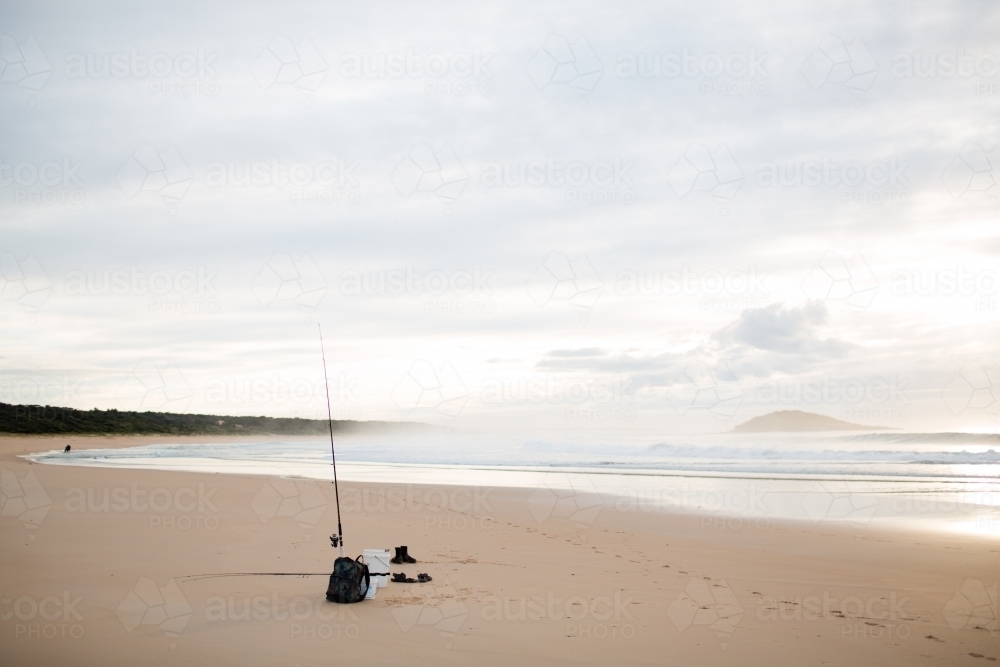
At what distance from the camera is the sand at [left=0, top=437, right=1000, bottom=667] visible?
480cm

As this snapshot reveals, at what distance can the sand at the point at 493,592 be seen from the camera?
480cm

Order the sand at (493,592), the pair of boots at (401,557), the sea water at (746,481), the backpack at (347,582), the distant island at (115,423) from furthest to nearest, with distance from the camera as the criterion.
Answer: the distant island at (115,423) → the sea water at (746,481) → the pair of boots at (401,557) → the backpack at (347,582) → the sand at (493,592)

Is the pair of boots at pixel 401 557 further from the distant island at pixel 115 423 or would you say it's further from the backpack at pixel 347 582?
the distant island at pixel 115 423

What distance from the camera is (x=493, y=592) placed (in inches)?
254

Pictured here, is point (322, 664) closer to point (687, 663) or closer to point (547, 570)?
point (687, 663)

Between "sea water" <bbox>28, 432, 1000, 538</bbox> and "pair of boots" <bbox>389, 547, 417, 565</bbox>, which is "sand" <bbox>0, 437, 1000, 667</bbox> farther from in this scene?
"sea water" <bbox>28, 432, 1000, 538</bbox>

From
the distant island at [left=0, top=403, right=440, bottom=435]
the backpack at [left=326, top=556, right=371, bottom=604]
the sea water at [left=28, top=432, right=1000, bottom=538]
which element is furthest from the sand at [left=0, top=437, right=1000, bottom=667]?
the distant island at [left=0, top=403, right=440, bottom=435]

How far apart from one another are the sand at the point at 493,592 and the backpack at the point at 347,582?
0.45 ft

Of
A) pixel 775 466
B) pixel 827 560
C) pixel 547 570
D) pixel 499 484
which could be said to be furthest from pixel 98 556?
pixel 775 466

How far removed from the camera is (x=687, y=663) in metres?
4.68

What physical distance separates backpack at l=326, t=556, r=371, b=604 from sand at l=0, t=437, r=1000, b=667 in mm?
138

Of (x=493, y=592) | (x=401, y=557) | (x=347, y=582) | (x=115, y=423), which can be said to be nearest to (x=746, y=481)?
(x=401, y=557)

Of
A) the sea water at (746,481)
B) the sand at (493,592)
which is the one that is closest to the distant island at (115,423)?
the sea water at (746,481)

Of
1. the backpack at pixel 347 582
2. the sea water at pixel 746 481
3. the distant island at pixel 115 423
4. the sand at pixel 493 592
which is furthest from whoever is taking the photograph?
the distant island at pixel 115 423
